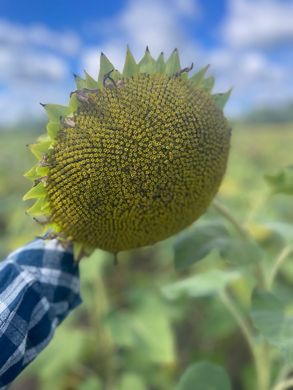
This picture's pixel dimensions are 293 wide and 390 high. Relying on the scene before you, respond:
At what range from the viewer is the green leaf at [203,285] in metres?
1.51

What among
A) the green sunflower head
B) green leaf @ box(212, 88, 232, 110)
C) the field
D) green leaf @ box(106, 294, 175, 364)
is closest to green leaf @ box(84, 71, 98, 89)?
the green sunflower head

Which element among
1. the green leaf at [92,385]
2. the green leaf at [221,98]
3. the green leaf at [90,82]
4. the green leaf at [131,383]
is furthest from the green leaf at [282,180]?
the green leaf at [92,385]

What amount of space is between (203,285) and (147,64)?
0.76 m

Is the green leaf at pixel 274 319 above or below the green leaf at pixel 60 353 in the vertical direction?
above

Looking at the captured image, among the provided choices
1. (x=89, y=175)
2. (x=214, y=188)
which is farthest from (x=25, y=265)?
(x=214, y=188)

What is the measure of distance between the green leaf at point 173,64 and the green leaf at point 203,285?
27.7 inches

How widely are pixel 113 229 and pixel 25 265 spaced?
19cm

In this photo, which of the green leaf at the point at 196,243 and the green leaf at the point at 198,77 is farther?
the green leaf at the point at 196,243

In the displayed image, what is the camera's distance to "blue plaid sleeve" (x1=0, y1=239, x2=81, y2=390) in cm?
89

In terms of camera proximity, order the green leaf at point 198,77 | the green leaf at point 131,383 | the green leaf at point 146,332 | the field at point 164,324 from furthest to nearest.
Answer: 1. the green leaf at point 131,383
2. the green leaf at point 146,332
3. the field at point 164,324
4. the green leaf at point 198,77

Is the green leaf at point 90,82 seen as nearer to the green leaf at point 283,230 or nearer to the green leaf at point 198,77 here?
the green leaf at point 198,77

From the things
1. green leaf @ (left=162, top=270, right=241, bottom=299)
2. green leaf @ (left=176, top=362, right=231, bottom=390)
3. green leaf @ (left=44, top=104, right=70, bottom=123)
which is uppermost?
green leaf @ (left=44, top=104, right=70, bottom=123)

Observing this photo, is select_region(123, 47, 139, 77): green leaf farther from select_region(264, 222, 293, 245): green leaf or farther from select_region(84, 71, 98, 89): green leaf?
select_region(264, 222, 293, 245): green leaf

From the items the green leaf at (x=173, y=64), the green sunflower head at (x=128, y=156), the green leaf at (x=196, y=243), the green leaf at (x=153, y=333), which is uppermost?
the green leaf at (x=173, y=64)
